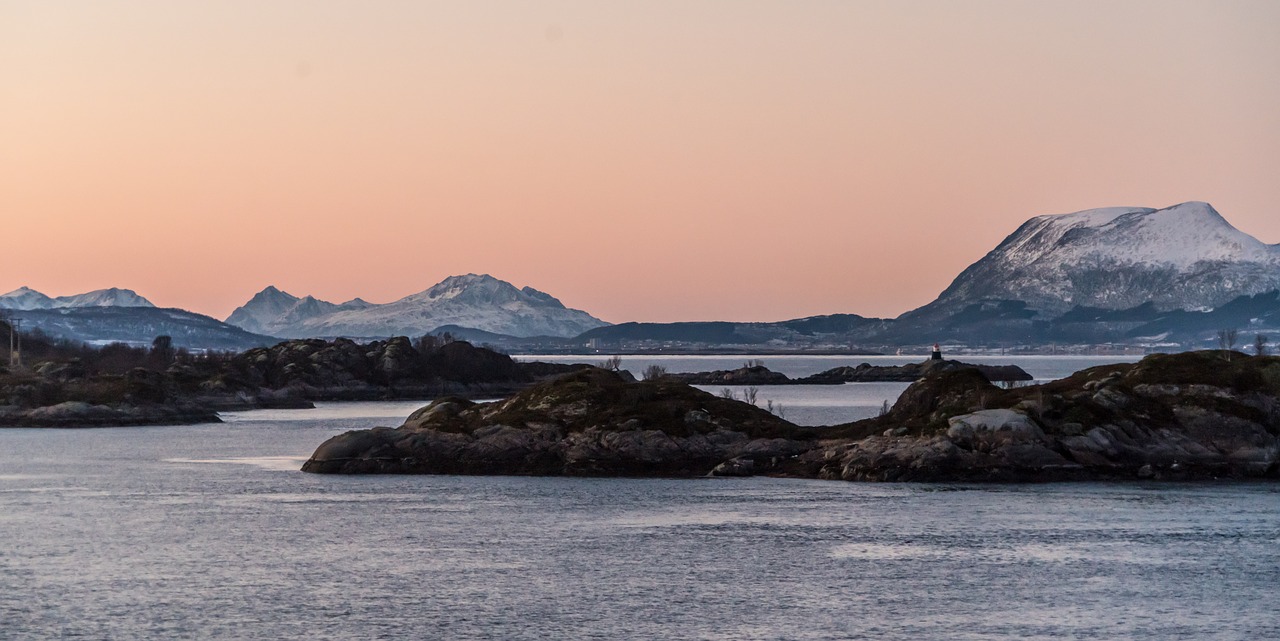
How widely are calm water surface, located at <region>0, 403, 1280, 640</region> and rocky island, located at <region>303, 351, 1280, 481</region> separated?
3.16m

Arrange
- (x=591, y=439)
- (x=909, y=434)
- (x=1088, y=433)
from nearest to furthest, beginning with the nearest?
(x=1088, y=433) → (x=909, y=434) → (x=591, y=439)

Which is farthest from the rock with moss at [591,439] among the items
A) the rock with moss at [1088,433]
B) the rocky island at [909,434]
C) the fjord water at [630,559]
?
the rock with moss at [1088,433]

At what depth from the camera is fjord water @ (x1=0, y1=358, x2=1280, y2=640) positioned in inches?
1690

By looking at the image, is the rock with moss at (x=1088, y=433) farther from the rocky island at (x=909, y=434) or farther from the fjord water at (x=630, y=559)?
the fjord water at (x=630, y=559)

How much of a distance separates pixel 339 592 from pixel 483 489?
30223 mm

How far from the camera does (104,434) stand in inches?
5197

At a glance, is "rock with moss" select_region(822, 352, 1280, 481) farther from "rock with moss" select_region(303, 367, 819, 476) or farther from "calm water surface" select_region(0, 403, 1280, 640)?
"rock with moss" select_region(303, 367, 819, 476)

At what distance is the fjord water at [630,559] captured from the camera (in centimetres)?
4294

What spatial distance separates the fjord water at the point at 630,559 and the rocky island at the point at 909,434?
10.1 ft

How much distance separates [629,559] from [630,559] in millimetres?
37

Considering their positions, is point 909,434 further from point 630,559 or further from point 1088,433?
point 630,559

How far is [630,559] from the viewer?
5462 cm

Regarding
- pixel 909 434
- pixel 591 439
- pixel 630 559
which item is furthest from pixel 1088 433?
pixel 630 559

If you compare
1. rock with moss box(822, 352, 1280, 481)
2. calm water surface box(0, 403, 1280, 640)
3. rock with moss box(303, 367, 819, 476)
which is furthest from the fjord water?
rock with moss box(822, 352, 1280, 481)
